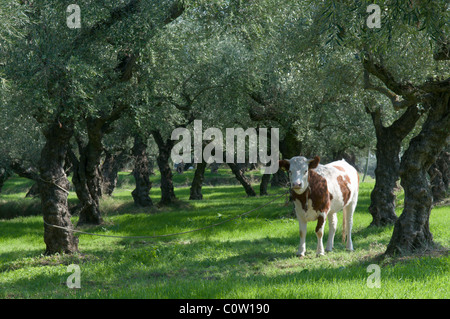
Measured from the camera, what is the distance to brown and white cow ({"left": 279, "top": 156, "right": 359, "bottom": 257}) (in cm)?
1233

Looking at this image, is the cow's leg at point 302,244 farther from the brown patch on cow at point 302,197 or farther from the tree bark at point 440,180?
the tree bark at point 440,180

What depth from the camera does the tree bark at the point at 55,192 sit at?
14531mm

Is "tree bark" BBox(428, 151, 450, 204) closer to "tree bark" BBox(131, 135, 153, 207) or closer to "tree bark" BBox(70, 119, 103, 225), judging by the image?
"tree bark" BBox(131, 135, 153, 207)

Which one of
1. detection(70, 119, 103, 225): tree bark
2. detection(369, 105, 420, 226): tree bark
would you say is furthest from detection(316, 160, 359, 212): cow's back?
detection(70, 119, 103, 225): tree bark

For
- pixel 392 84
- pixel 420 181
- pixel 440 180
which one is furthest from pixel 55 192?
pixel 440 180

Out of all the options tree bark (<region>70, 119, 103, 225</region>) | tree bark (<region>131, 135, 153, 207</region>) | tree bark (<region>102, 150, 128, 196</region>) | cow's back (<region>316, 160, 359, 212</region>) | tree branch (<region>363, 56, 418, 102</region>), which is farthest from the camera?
tree bark (<region>102, 150, 128, 196</region>)

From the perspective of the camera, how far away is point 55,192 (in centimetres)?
1463

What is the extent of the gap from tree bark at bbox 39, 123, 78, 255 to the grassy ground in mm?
622

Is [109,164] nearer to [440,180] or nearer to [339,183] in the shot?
[440,180]

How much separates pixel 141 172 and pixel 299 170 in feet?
58.6

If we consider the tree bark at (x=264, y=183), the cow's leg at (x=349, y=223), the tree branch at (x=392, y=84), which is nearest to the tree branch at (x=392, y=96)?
the tree branch at (x=392, y=84)
